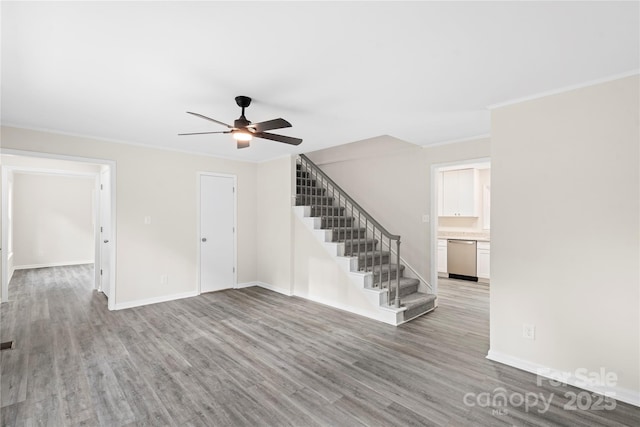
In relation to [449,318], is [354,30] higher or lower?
higher

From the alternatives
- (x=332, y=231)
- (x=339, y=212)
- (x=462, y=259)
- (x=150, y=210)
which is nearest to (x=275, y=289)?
(x=332, y=231)

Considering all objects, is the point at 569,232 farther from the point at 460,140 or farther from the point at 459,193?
the point at 459,193

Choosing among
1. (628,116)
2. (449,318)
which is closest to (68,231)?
(449,318)

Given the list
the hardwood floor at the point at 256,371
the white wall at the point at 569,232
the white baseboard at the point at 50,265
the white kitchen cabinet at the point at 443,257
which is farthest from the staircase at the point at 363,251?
the white baseboard at the point at 50,265

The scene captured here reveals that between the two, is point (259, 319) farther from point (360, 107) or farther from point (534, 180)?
point (534, 180)

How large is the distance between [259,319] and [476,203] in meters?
5.01

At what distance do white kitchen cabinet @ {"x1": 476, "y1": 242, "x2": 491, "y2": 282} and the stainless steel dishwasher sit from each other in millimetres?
71

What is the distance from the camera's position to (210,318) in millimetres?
4137

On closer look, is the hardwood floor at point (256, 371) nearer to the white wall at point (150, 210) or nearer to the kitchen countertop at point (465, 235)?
the white wall at point (150, 210)

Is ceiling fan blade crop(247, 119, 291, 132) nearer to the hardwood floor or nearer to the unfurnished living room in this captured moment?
the unfurnished living room

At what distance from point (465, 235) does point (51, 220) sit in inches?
397

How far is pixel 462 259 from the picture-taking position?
6316 millimetres

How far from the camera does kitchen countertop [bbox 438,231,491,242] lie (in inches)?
243

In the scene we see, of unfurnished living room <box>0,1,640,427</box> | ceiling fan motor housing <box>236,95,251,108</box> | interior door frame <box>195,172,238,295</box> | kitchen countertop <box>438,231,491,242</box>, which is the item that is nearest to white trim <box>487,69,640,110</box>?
unfurnished living room <box>0,1,640,427</box>
